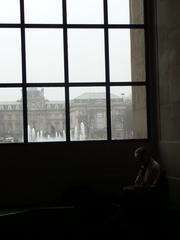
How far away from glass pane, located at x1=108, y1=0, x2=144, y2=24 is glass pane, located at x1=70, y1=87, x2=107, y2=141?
154 cm

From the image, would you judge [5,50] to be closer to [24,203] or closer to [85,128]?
[85,128]

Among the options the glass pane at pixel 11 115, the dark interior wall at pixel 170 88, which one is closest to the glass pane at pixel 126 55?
the dark interior wall at pixel 170 88

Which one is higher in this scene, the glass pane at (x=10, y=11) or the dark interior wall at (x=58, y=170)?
the glass pane at (x=10, y=11)

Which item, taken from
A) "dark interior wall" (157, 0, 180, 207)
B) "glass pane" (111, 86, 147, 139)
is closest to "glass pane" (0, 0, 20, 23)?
"glass pane" (111, 86, 147, 139)

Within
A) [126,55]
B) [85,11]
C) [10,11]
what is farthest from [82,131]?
[10,11]

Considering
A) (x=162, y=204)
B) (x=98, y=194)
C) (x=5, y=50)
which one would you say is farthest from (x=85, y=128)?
(x=162, y=204)

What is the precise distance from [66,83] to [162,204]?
399 centimetres

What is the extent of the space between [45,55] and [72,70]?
65 cm

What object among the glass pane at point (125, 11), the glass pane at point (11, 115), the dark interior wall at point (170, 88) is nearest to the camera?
the dark interior wall at point (170, 88)

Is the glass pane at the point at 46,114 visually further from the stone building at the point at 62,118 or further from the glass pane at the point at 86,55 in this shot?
the glass pane at the point at 86,55

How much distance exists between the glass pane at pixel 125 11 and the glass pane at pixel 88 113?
154cm

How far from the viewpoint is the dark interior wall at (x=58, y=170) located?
1065cm

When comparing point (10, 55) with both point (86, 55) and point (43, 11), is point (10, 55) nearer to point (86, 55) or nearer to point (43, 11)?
point (43, 11)

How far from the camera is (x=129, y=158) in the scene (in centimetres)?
1102
